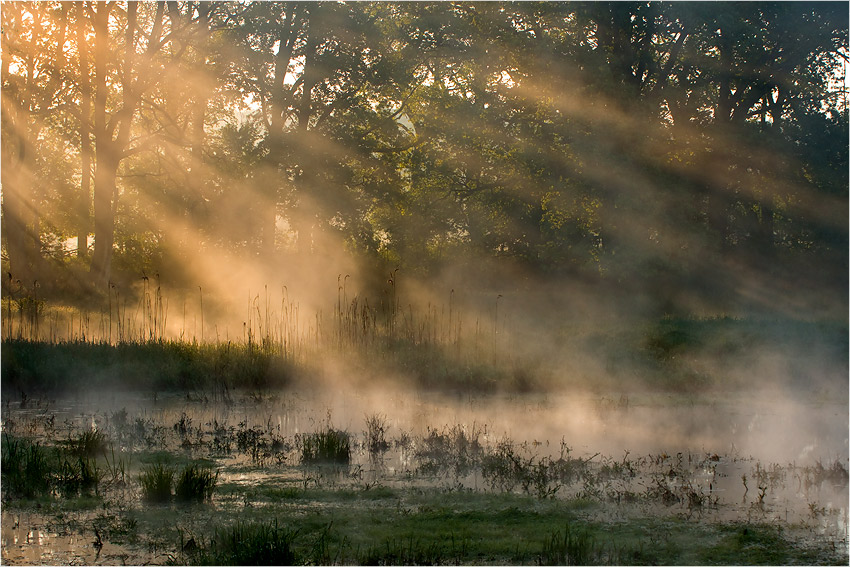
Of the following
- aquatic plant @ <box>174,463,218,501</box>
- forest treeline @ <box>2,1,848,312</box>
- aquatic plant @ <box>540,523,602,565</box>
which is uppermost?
forest treeline @ <box>2,1,848,312</box>

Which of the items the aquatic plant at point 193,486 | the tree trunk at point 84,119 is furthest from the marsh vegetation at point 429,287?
the tree trunk at point 84,119

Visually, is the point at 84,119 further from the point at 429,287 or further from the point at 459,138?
the point at 429,287

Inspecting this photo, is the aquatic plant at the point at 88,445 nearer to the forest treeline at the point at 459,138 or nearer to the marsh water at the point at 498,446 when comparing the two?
the marsh water at the point at 498,446

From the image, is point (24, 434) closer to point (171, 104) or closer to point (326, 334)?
point (326, 334)

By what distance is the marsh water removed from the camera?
21.6 ft

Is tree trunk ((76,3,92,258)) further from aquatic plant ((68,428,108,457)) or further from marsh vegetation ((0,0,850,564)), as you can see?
aquatic plant ((68,428,108,457))

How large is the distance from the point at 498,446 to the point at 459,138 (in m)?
15.8

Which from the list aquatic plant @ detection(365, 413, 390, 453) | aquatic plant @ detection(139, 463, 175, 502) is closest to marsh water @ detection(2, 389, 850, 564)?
aquatic plant @ detection(365, 413, 390, 453)

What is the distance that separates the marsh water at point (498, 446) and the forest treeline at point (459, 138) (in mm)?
9363

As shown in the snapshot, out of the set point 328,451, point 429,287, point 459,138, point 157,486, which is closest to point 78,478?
point 157,486

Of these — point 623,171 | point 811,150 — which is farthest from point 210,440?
point 811,150

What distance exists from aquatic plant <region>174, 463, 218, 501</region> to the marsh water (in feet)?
0.32

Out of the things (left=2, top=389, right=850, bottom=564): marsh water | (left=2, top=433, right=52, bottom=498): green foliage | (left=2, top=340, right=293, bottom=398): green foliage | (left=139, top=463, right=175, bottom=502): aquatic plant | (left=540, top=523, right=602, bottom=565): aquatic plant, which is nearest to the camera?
(left=540, top=523, right=602, bottom=565): aquatic plant

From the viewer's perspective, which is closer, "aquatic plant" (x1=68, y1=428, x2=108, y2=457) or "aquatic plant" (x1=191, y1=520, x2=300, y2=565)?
"aquatic plant" (x1=191, y1=520, x2=300, y2=565)
